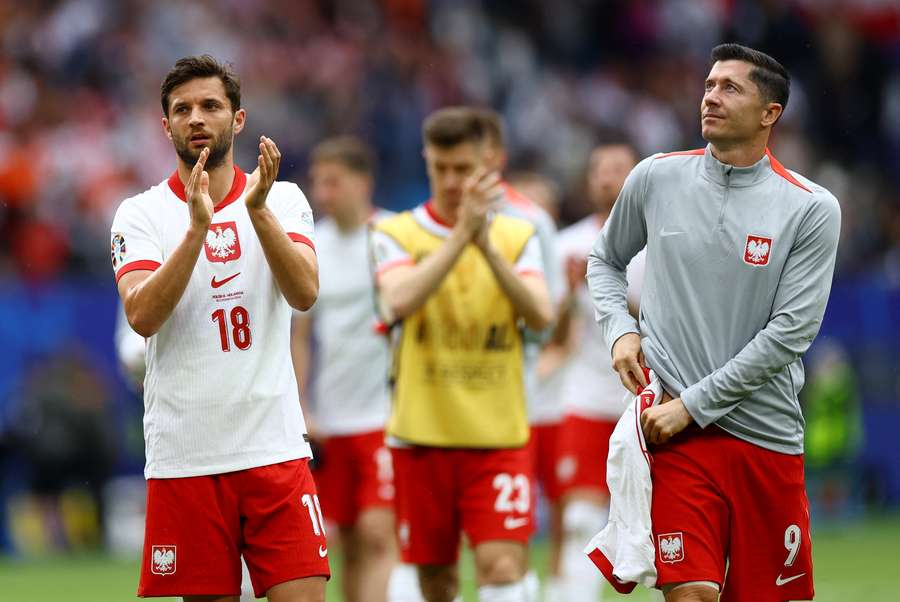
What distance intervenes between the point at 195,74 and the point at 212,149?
0.29 metres

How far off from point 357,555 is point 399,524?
1822mm

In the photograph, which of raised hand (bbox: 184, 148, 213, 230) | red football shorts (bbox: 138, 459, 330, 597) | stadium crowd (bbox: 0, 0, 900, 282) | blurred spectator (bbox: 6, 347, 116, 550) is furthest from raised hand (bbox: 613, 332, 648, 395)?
stadium crowd (bbox: 0, 0, 900, 282)

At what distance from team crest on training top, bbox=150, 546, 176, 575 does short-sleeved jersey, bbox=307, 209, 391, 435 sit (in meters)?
3.73

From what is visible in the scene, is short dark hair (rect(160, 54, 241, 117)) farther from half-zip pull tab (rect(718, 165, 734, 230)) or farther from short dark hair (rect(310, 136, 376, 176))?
short dark hair (rect(310, 136, 376, 176))

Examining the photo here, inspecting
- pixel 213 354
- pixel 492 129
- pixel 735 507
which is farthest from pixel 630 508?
pixel 492 129

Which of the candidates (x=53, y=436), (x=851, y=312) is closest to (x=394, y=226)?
(x=53, y=436)

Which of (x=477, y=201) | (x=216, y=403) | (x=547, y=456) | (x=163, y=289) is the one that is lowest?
(x=547, y=456)

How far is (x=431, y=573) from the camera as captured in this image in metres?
7.77

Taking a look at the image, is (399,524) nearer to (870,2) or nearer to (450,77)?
(450,77)

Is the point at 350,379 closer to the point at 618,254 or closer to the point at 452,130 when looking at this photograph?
the point at 452,130

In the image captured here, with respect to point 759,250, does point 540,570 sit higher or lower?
lower

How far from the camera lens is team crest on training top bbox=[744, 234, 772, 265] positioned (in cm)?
589

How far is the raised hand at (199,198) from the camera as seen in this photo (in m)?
5.57

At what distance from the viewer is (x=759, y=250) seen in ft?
19.3
